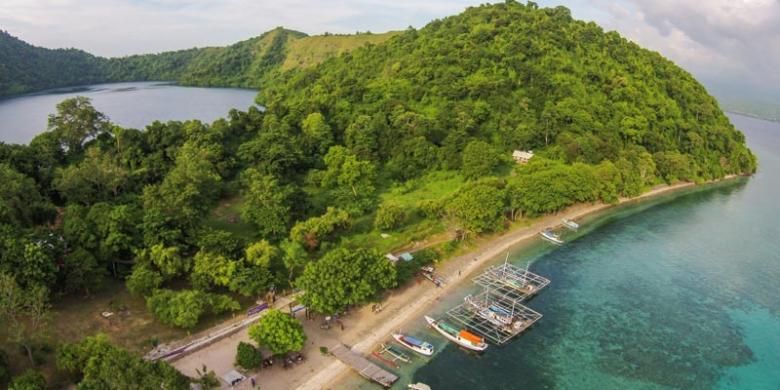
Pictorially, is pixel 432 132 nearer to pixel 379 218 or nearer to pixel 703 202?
pixel 379 218

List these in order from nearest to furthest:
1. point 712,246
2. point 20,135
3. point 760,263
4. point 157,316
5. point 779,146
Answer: point 157,316, point 760,263, point 712,246, point 20,135, point 779,146

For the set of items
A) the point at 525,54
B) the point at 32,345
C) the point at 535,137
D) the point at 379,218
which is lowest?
the point at 32,345

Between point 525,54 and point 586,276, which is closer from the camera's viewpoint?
point 586,276

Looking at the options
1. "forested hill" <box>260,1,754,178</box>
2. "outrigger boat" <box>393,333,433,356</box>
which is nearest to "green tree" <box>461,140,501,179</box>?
"forested hill" <box>260,1,754,178</box>

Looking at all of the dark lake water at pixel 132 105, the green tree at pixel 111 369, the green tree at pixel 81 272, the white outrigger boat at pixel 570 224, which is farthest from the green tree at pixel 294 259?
the dark lake water at pixel 132 105

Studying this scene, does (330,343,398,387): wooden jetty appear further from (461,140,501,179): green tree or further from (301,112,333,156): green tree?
(301,112,333,156): green tree

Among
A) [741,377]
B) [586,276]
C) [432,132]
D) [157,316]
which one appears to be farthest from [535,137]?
[157,316]

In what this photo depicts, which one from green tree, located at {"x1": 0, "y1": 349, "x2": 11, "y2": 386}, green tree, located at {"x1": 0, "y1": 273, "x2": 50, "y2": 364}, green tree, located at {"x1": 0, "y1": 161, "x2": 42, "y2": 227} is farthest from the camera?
green tree, located at {"x1": 0, "y1": 161, "x2": 42, "y2": 227}
